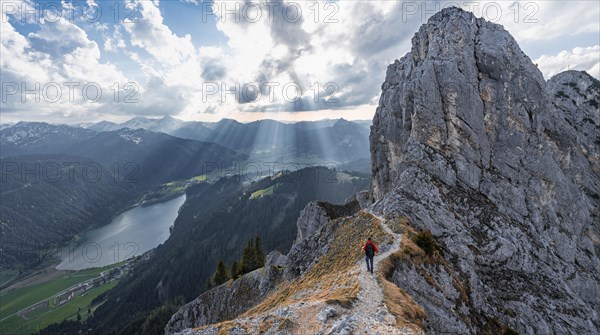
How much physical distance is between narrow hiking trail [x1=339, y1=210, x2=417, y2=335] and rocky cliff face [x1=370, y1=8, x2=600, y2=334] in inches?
135

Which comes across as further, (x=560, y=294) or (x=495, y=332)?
(x=560, y=294)

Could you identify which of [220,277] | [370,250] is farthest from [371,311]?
[220,277]

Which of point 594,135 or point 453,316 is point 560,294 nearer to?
point 453,316

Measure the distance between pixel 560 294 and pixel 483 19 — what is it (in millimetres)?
54157

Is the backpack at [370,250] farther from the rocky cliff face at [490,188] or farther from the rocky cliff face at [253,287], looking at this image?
the rocky cliff face at [253,287]

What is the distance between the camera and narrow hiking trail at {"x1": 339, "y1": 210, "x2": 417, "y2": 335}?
16.7 m

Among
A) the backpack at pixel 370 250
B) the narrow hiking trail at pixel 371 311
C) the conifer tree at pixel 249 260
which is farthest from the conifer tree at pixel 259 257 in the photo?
the backpack at pixel 370 250

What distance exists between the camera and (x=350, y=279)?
2492cm

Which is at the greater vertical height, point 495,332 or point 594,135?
point 594,135

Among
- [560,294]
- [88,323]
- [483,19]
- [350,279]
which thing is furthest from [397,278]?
[88,323]

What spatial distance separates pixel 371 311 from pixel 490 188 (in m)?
39.6

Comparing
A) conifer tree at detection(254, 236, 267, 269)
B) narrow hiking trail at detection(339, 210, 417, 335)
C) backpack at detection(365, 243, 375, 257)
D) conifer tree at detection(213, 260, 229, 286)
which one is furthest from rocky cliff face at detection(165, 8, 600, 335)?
conifer tree at detection(213, 260, 229, 286)

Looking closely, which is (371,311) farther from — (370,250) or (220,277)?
(220,277)

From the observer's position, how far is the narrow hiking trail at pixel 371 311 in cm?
1672
